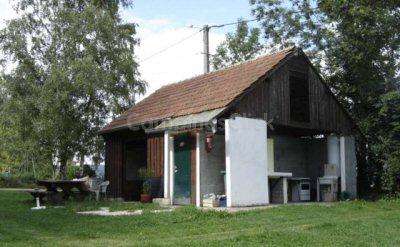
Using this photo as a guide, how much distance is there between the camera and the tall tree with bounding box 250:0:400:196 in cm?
1862

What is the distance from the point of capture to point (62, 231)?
32.0ft

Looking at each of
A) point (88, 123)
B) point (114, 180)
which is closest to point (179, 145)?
point (114, 180)

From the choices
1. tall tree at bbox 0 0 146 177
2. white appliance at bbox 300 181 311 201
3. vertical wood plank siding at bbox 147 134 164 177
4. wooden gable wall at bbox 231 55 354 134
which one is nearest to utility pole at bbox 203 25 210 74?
tall tree at bbox 0 0 146 177

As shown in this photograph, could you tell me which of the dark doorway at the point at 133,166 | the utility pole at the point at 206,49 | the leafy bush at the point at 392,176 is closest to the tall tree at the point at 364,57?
the leafy bush at the point at 392,176

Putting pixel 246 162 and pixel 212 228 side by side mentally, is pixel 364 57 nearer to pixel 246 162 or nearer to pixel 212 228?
pixel 246 162

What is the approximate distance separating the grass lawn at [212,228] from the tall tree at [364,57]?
668 cm

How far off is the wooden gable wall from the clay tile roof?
395 mm

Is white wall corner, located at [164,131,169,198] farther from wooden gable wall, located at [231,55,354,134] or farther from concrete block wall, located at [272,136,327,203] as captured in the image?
concrete block wall, located at [272,136,327,203]

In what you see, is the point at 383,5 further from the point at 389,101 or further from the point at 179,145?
the point at 179,145

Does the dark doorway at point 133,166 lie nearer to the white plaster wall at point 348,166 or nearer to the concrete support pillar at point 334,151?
the concrete support pillar at point 334,151

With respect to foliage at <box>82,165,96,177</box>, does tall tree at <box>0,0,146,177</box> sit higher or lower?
higher

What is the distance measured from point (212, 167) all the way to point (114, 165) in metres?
6.04

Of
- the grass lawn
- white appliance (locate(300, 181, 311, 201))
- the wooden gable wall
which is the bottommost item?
the grass lawn

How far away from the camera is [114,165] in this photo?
20641 millimetres
